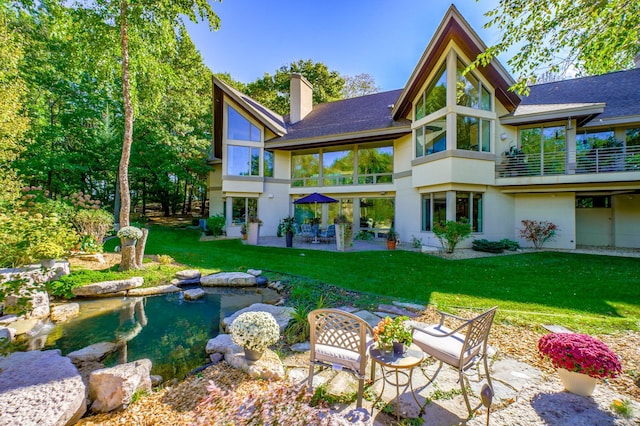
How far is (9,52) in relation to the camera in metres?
7.99

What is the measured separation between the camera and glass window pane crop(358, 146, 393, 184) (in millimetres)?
15289

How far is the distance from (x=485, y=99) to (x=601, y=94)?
22.9 ft

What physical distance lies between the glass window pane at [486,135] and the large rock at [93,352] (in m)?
13.6

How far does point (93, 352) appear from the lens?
13.3ft

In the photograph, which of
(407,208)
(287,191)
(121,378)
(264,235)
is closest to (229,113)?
(287,191)

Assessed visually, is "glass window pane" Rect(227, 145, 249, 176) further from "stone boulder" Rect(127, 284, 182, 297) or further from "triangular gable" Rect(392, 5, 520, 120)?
"stone boulder" Rect(127, 284, 182, 297)

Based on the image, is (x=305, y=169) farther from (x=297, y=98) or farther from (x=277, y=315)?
(x=277, y=315)

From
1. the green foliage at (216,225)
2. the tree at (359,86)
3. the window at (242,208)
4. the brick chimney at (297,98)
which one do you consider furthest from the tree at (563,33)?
the tree at (359,86)

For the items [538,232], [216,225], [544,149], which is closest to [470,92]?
[544,149]

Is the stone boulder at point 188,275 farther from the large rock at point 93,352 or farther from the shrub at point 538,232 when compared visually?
the shrub at point 538,232

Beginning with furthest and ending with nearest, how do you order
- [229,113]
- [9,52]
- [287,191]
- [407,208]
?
[287,191], [229,113], [407,208], [9,52]

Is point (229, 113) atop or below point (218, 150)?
atop

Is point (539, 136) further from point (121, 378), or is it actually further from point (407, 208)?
point (121, 378)

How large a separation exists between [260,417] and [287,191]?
15434mm
